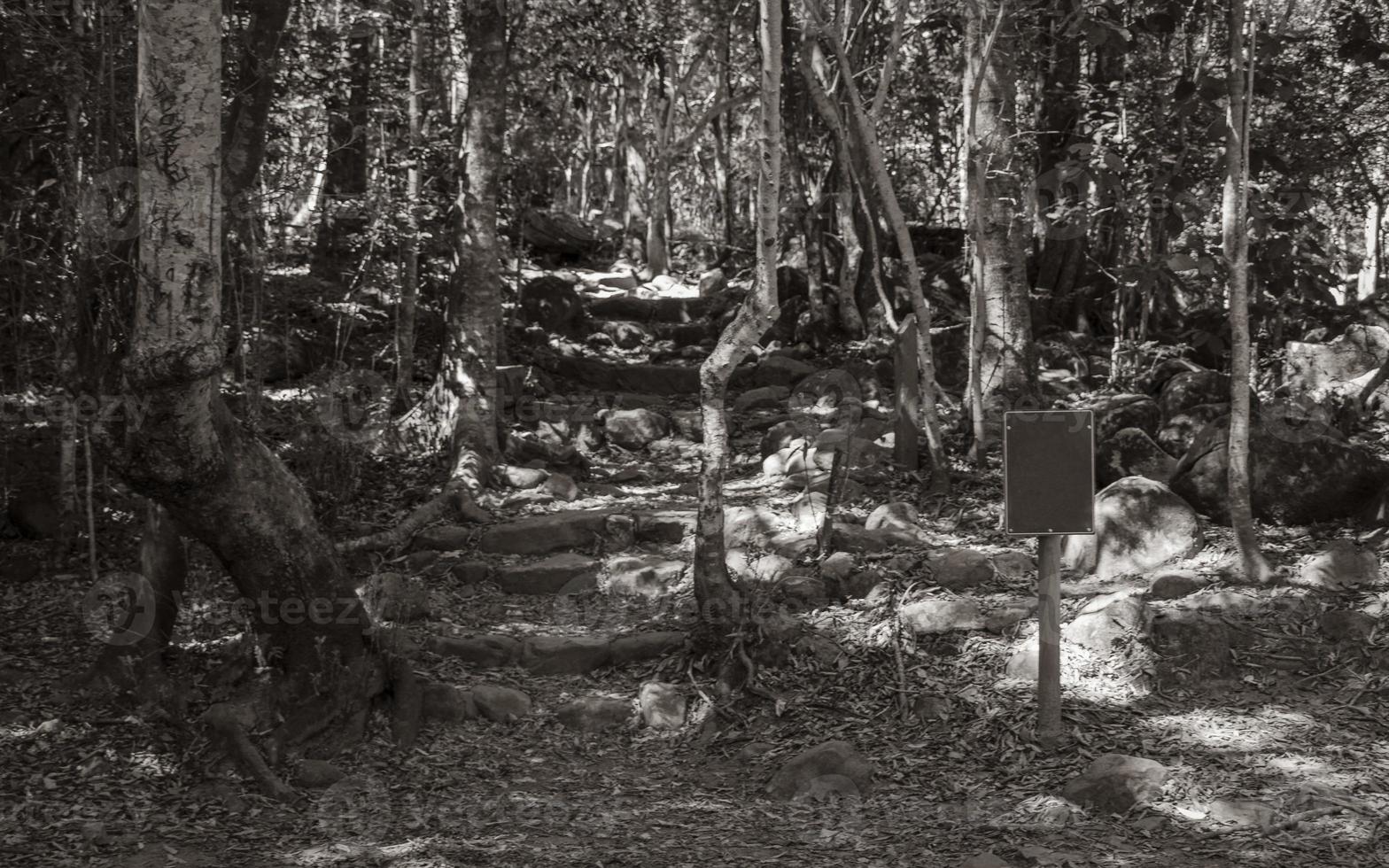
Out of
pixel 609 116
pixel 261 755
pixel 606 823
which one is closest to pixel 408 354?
pixel 261 755

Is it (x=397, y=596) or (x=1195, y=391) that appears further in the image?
(x=1195, y=391)

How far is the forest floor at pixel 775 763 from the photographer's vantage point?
499cm

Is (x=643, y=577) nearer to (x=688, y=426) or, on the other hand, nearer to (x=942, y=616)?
(x=942, y=616)

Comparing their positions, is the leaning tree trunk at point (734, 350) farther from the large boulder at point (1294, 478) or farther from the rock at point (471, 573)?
the large boulder at point (1294, 478)

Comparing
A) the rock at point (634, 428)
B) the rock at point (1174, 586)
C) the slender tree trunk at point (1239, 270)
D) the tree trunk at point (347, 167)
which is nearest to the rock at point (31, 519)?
the tree trunk at point (347, 167)

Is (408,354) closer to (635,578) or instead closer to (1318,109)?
(635,578)

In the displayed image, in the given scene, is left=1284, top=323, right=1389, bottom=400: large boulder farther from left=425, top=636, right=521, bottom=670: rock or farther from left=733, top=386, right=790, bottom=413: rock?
left=425, top=636, right=521, bottom=670: rock

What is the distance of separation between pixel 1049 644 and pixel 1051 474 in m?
0.78

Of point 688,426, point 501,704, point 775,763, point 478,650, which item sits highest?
point 688,426

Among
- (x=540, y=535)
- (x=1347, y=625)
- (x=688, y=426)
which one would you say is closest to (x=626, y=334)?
(x=688, y=426)

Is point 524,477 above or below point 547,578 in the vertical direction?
above

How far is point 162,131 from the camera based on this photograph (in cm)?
510

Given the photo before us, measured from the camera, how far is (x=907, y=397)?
957cm

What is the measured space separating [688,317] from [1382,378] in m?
10.4
